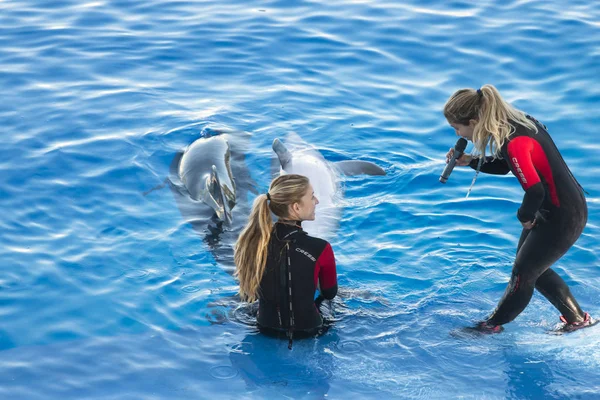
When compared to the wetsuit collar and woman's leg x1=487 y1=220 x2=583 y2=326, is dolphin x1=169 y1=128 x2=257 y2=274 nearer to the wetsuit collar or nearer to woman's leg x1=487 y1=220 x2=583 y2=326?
the wetsuit collar

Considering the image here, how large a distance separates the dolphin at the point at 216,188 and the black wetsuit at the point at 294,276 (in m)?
1.51

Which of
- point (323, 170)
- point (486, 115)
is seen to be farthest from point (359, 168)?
point (486, 115)

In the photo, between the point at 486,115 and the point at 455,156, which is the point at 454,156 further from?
the point at 486,115

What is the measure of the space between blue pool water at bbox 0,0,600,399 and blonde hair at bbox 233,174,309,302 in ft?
2.28

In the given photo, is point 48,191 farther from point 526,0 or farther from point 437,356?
point 526,0

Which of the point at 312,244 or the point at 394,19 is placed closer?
the point at 312,244

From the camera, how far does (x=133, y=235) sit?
7523 mm

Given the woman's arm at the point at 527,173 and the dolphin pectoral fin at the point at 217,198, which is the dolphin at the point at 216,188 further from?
the woman's arm at the point at 527,173

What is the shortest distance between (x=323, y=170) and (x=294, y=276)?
3386 millimetres

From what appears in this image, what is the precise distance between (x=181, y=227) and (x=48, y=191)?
5.66 ft

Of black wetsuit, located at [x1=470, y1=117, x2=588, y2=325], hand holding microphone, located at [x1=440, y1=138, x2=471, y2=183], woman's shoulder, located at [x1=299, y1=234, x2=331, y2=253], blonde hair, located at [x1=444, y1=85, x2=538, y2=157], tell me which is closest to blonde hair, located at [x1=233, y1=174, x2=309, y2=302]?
woman's shoulder, located at [x1=299, y1=234, x2=331, y2=253]

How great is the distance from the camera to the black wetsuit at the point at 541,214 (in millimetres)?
4973

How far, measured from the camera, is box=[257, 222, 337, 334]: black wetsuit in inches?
203

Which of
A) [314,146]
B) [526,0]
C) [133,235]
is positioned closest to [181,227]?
[133,235]
